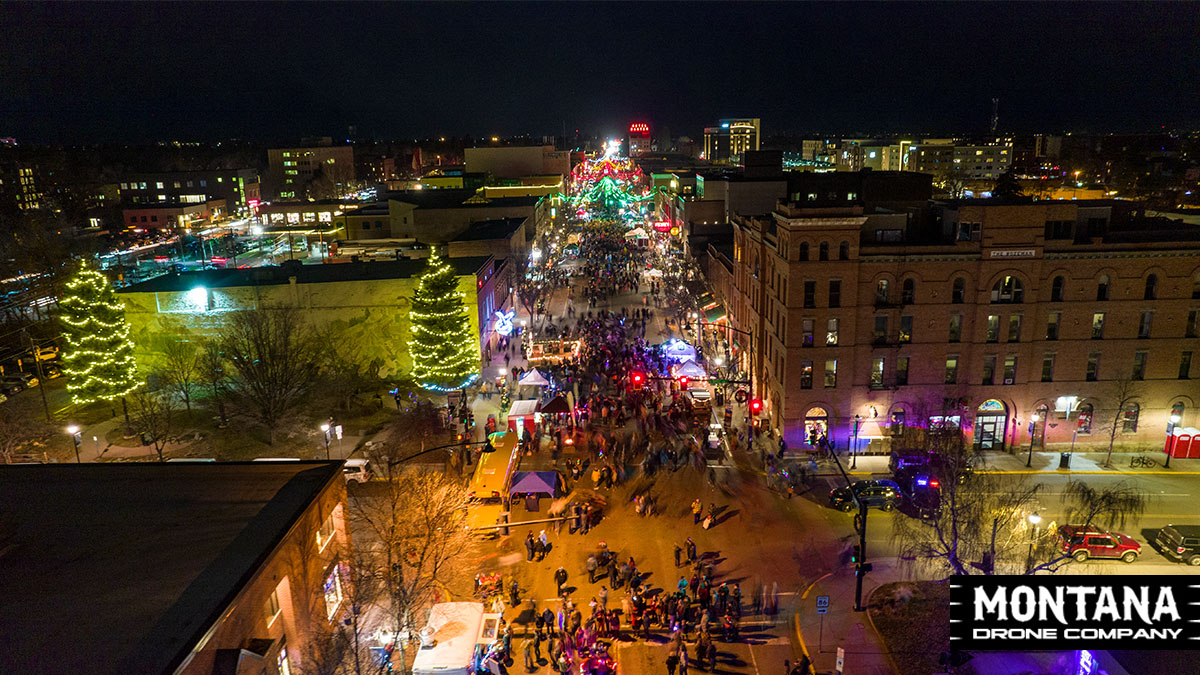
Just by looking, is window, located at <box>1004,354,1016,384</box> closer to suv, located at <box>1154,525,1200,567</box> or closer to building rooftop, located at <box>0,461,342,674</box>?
suv, located at <box>1154,525,1200,567</box>

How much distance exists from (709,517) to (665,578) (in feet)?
13.6

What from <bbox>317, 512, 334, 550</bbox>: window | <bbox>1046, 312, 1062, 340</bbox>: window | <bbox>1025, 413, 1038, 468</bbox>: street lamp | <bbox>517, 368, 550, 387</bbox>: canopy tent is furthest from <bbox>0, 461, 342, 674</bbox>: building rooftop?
<bbox>1046, 312, 1062, 340</bbox>: window

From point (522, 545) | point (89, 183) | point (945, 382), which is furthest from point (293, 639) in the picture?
point (89, 183)

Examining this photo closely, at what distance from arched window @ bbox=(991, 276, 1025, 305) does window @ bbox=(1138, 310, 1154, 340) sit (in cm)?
577

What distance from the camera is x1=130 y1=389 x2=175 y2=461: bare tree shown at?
32375mm

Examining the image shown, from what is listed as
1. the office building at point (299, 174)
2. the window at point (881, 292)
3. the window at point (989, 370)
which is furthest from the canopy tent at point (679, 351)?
the office building at point (299, 174)

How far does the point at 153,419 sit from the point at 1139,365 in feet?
155

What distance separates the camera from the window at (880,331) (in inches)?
1272

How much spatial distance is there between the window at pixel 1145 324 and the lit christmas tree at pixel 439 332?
34.3 metres

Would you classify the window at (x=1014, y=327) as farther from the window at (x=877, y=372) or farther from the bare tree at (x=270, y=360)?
the bare tree at (x=270, y=360)

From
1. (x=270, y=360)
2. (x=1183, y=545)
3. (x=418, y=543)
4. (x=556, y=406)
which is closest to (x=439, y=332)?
(x=270, y=360)

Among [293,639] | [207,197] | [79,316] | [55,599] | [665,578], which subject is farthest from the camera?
[207,197]

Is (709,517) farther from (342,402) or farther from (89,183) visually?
(89,183)

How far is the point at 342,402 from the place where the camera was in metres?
38.8
